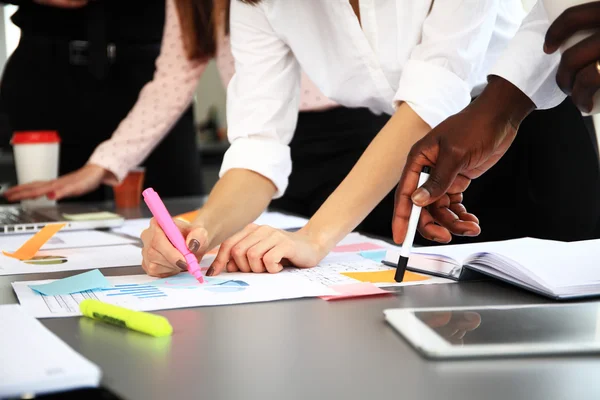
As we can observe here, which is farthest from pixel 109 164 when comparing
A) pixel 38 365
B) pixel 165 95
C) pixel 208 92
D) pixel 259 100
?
pixel 208 92

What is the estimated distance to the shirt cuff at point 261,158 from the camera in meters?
1.39

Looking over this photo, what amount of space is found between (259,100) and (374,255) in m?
0.39

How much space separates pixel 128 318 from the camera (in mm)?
797

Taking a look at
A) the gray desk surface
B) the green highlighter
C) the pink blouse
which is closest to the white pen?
the gray desk surface

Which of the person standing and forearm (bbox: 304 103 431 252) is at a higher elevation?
the person standing

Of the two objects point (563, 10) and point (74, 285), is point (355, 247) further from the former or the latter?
point (563, 10)

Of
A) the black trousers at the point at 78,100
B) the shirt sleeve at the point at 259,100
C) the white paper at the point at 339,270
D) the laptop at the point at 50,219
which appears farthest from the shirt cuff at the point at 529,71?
the black trousers at the point at 78,100

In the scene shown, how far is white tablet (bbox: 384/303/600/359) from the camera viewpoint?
68 cm

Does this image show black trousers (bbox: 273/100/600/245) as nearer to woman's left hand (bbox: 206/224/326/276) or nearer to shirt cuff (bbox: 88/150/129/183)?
woman's left hand (bbox: 206/224/326/276)

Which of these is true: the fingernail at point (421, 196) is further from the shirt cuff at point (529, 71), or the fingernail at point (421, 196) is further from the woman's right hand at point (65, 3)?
the woman's right hand at point (65, 3)

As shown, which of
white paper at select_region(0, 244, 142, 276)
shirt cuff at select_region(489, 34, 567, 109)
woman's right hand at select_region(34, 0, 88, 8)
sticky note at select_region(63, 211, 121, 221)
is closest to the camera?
shirt cuff at select_region(489, 34, 567, 109)

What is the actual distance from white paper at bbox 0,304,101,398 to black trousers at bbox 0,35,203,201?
1.61 metres

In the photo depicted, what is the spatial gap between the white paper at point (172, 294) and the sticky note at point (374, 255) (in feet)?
0.62

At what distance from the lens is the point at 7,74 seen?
2.33m
